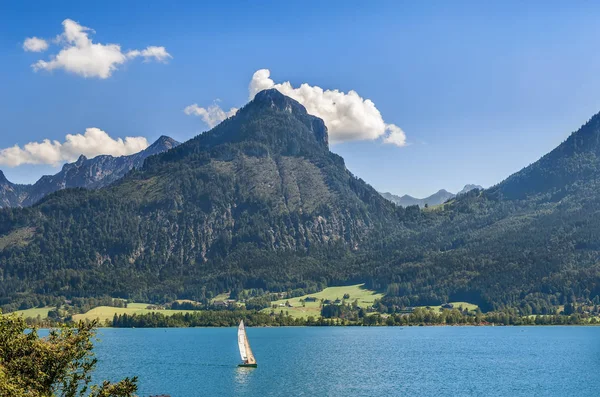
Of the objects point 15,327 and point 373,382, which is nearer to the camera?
point 15,327

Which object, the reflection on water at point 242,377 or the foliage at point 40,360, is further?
the reflection on water at point 242,377

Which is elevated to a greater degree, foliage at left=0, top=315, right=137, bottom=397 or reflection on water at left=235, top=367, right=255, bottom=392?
foliage at left=0, top=315, right=137, bottom=397

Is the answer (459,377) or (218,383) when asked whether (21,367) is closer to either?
(218,383)

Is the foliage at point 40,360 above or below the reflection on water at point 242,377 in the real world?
above

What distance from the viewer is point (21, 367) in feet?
206

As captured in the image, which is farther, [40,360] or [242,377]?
[242,377]

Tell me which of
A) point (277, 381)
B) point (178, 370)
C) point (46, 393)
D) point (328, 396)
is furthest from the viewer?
point (178, 370)

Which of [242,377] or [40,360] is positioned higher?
[40,360]

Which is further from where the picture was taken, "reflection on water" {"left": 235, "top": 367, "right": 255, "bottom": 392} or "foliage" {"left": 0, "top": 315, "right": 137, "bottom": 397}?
"reflection on water" {"left": 235, "top": 367, "right": 255, "bottom": 392}

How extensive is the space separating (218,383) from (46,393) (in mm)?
111271

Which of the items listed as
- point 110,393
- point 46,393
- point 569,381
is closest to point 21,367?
point 46,393

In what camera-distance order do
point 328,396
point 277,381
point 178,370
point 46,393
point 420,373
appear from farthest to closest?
point 178,370, point 420,373, point 277,381, point 328,396, point 46,393

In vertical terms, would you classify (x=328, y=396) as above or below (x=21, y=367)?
below

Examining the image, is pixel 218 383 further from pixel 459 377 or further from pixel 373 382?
pixel 459 377
